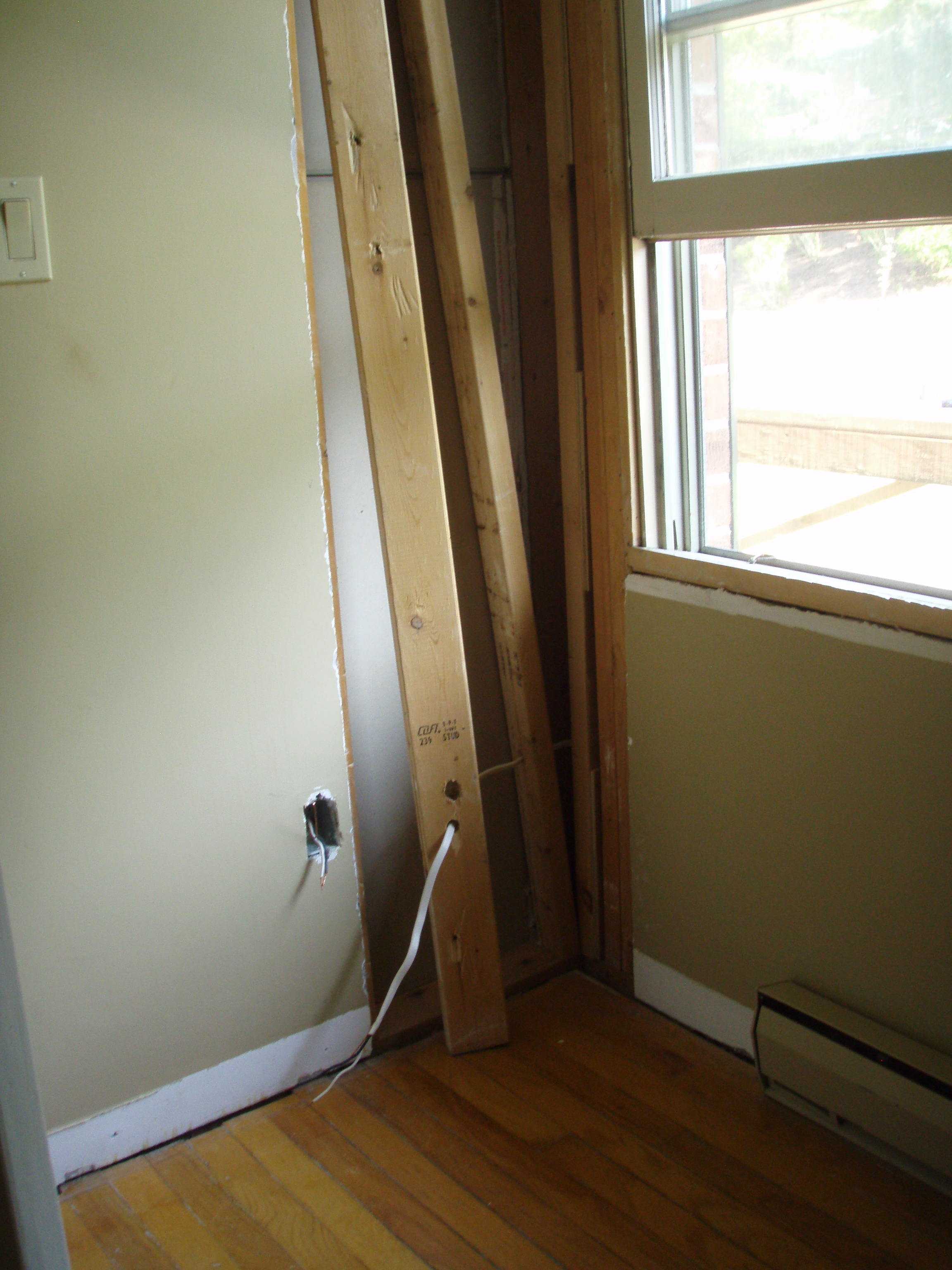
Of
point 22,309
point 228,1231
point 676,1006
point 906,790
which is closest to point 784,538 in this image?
point 906,790

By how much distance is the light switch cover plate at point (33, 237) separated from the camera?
1.66 metres

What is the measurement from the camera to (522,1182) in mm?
1861

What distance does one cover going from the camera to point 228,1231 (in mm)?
1799

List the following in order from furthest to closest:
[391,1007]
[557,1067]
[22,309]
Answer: [391,1007] → [557,1067] → [22,309]

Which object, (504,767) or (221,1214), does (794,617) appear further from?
(221,1214)

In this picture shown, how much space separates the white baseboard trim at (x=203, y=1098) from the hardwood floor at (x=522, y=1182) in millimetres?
29

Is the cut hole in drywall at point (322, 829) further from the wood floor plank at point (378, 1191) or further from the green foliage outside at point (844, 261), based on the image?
the green foliage outside at point (844, 261)

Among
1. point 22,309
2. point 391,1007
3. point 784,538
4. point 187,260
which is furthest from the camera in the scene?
point 391,1007

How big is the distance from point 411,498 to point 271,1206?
1.24 meters

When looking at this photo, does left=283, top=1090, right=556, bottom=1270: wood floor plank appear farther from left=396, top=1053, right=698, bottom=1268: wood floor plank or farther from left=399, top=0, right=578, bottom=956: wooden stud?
left=399, top=0, right=578, bottom=956: wooden stud

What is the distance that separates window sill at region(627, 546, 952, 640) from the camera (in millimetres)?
1688

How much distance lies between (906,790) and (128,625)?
4.28 ft

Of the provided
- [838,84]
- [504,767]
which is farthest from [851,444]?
[504,767]

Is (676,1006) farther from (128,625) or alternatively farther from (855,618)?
(128,625)
